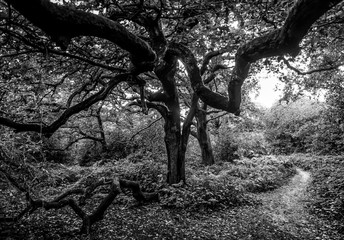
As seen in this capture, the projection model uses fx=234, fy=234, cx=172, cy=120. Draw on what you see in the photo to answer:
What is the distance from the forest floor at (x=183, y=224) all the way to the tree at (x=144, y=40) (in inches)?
93.7

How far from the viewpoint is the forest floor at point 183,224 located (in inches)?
229

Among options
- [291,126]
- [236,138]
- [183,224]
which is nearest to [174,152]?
[183,224]

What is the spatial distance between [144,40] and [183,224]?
5.15 meters

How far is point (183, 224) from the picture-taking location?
255 inches

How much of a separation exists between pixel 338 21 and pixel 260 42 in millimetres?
1985

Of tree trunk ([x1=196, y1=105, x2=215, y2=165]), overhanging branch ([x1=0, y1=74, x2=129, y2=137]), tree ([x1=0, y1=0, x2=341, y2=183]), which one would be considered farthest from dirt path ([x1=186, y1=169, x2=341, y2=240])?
tree trunk ([x1=196, y1=105, x2=215, y2=165])

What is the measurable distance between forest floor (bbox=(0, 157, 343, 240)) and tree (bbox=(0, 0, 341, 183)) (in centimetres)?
238

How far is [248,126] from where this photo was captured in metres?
17.7

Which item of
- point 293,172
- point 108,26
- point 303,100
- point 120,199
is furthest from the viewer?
point 303,100

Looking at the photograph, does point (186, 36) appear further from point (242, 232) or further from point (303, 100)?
point (303, 100)

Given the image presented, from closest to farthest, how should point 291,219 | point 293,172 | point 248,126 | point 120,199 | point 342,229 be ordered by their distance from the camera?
point 342,229
point 291,219
point 120,199
point 293,172
point 248,126

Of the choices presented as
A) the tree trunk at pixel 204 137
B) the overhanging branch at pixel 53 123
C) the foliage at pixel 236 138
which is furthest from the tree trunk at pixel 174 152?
the foliage at pixel 236 138

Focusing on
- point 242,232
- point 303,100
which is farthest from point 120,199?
point 303,100

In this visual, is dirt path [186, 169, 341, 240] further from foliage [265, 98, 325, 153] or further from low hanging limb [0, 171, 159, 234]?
foliage [265, 98, 325, 153]
